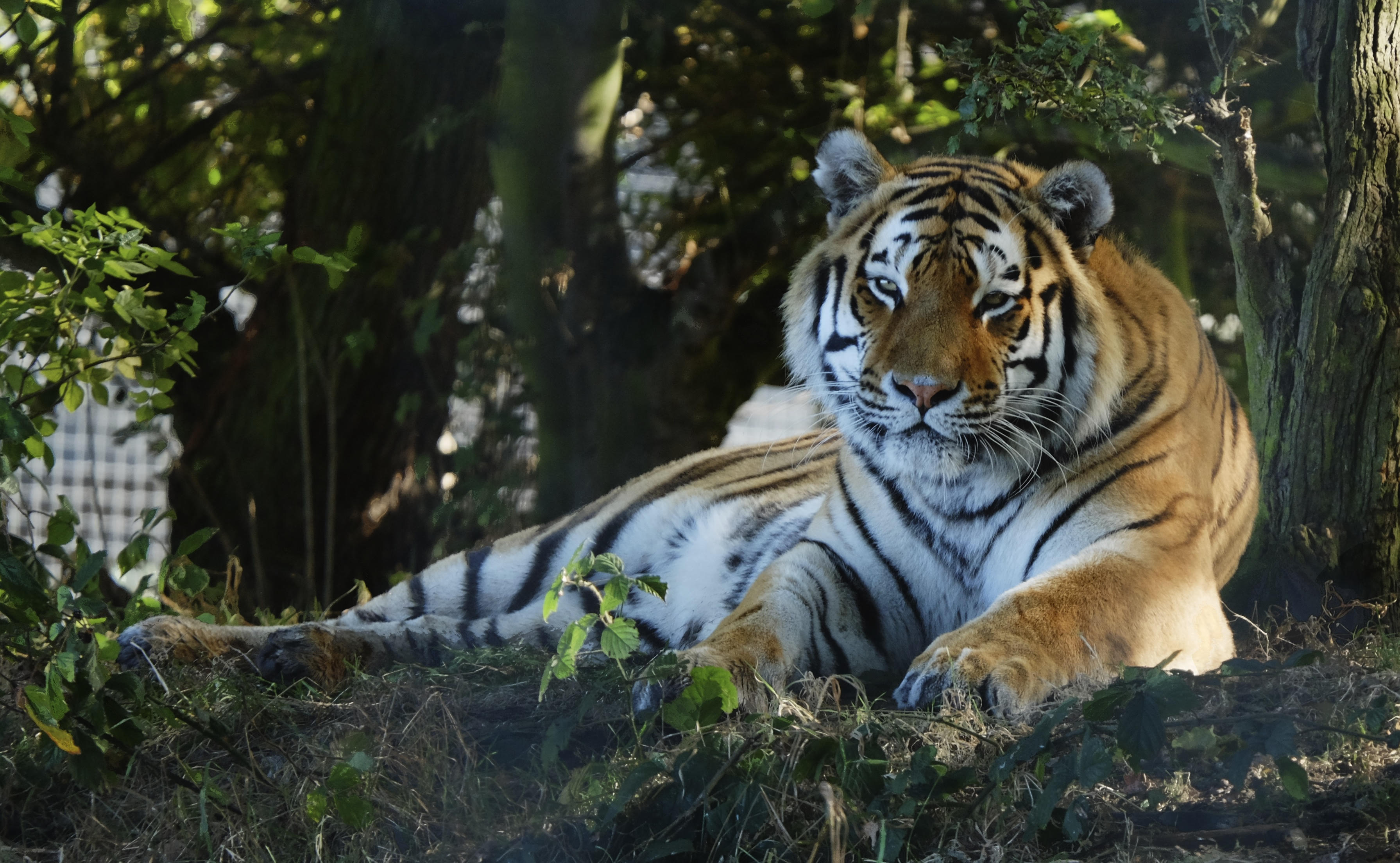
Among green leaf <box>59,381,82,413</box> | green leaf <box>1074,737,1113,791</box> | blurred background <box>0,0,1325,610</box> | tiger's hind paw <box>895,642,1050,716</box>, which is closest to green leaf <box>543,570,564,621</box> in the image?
tiger's hind paw <box>895,642,1050,716</box>

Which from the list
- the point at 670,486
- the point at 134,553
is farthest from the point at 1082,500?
the point at 134,553

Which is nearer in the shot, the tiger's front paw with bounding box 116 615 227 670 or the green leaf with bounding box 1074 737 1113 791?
the green leaf with bounding box 1074 737 1113 791

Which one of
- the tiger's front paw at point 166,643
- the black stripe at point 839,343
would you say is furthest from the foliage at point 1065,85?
the tiger's front paw at point 166,643

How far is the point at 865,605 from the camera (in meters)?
2.35

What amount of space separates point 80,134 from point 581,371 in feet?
7.09

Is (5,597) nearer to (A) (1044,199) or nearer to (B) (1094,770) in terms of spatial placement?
(B) (1094,770)

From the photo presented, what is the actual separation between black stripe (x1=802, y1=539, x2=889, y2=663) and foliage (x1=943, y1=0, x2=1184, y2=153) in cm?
86

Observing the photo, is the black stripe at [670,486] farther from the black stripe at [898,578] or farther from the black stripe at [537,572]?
the black stripe at [898,578]

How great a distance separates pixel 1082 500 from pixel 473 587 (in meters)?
1.43

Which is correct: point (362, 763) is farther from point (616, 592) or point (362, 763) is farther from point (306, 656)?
point (306, 656)

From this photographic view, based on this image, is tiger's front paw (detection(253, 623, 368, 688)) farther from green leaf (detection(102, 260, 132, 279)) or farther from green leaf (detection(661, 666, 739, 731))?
green leaf (detection(661, 666, 739, 731))

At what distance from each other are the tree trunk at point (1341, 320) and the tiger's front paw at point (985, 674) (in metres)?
0.88

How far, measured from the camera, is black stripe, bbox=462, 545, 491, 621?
113 inches

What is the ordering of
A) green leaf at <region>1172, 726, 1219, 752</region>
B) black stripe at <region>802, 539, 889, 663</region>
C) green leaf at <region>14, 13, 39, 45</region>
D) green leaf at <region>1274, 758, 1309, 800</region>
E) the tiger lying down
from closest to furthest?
green leaf at <region>1274, 758, 1309, 800</region>
green leaf at <region>1172, 726, 1219, 752</region>
green leaf at <region>14, 13, 39, 45</region>
the tiger lying down
black stripe at <region>802, 539, 889, 663</region>
